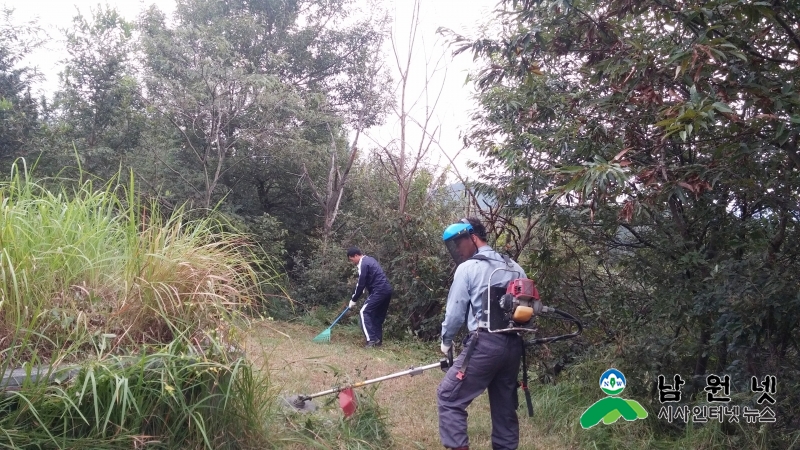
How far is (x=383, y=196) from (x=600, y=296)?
22.0 ft

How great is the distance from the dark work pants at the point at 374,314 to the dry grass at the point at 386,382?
76 cm

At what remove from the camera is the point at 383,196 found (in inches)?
513

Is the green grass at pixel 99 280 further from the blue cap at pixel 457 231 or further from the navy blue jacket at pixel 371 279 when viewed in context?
the navy blue jacket at pixel 371 279

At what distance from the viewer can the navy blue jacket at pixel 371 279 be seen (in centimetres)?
1073

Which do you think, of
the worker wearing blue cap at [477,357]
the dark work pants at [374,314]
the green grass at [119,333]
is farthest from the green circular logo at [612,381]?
the dark work pants at [374,314]

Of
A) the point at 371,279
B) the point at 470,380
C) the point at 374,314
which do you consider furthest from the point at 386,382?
the point at 371,279

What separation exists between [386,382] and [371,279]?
3857 mm

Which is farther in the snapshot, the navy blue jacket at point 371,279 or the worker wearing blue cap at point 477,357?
the navy blue jacket at point 371,279

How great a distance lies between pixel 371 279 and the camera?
1087 centimetres

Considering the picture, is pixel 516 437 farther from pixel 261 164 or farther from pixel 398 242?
pixel 261 164

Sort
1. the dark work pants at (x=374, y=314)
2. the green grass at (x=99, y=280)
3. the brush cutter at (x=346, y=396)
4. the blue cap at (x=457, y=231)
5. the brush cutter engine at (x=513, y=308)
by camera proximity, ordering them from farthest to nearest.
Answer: the dark work pants at (x=374, y=314) < the blue cap at (x=457, y=231) < the brush cutter at (x=346, y=396) < the brush cutter engine at (x=513, y=308) < the green grass at (x=99, y=280)

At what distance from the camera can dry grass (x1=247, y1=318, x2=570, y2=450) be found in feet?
16.1

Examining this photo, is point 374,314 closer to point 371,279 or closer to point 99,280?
point 371,279

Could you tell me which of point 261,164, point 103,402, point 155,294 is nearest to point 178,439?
point 103,402
